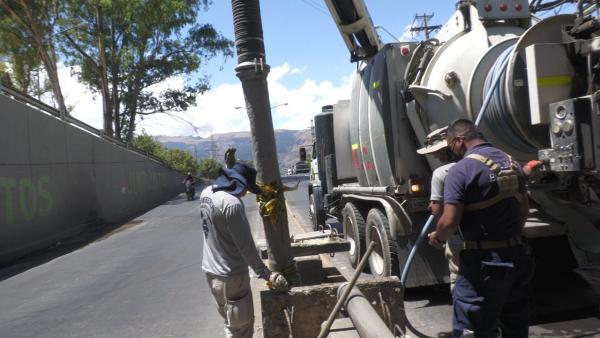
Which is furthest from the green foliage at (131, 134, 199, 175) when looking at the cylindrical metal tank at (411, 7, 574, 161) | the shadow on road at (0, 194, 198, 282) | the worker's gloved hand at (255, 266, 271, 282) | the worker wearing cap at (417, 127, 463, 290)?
the worker's gloved hand at (255, 266, 271, 282)

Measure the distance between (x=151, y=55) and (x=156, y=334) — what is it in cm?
2798

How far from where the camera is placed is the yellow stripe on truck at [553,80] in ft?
13.0

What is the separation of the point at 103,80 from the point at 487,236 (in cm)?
2853

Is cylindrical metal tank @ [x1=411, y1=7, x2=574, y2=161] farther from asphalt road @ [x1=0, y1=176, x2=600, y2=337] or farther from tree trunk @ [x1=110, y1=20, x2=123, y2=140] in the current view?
tree trunk @ [x1=110, y1=20, x2=123, y2=140]

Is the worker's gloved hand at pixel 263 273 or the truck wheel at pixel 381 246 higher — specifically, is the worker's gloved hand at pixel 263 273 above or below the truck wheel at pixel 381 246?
above

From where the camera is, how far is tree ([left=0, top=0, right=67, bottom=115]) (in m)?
23.2

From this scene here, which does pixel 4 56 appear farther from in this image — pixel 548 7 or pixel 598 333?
pixel 598 333

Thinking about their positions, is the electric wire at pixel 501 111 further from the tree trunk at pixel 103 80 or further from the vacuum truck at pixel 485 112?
the tree trunk at pixel 103 80

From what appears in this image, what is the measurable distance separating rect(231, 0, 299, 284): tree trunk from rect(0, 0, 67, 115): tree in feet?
71.2

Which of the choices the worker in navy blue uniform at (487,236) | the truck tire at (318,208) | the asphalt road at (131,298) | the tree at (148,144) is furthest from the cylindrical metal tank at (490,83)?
the tree at (148,144)

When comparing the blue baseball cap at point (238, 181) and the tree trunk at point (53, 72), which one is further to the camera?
the tree trunk at point (53, 72)

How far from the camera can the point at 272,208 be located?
3.59 m

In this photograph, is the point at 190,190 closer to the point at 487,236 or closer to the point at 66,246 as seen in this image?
the point at 66,246

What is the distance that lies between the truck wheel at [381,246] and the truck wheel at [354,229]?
196 millimetres
